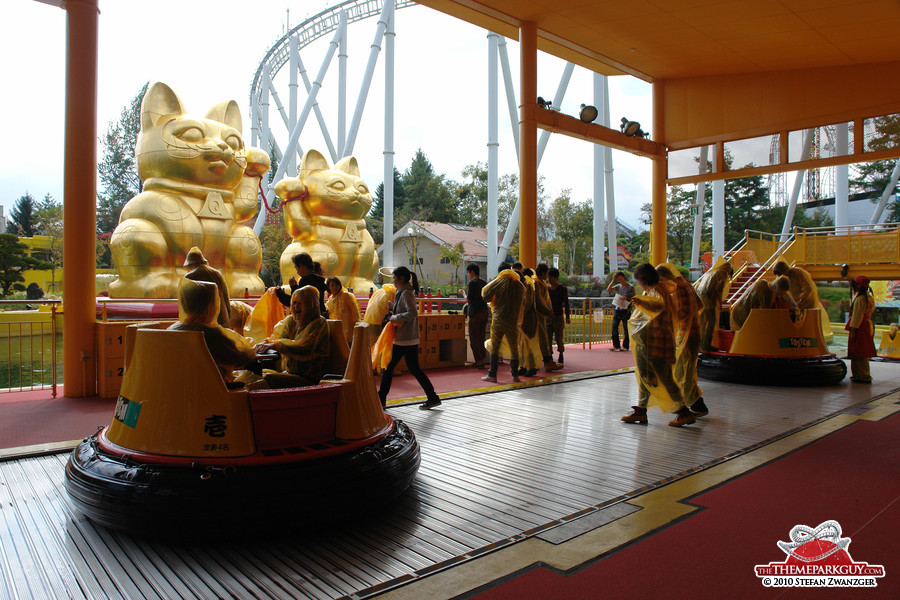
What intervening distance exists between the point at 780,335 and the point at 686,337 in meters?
2.87

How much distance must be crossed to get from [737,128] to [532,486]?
435 inches

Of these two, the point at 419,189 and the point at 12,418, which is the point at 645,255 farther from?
the point at 12,418

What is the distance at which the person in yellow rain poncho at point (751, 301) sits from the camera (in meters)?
8.11

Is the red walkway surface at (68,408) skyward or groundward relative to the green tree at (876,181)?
groundward

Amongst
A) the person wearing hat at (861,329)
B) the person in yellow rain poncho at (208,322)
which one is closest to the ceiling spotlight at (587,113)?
the person wearing hat at (861,329)

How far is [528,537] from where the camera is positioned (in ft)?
10.00

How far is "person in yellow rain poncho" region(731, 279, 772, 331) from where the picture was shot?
811cm

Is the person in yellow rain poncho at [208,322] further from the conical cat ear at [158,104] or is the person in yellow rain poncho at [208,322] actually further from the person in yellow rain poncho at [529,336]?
the conical cat ear at [158,104]

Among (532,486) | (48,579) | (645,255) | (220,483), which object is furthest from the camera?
(645,255)

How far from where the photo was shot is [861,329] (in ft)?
26.1

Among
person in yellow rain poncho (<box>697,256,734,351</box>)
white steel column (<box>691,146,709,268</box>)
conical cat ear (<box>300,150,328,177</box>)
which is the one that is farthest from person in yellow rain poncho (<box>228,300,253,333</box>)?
white steel column (<box>691,146,709,268</box>)

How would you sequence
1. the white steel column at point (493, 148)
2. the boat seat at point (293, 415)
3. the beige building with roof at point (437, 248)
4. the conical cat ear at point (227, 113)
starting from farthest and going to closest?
the beige building with roof at point (437, 248) < the white steel column at point (493, 148) < the conical cat ear at point (227, 113) < the boat seat at point (293, 415)

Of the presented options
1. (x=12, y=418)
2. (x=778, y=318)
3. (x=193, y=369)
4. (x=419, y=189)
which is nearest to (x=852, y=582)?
(x=193, y=369)

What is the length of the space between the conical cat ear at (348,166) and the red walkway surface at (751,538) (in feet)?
43.2
